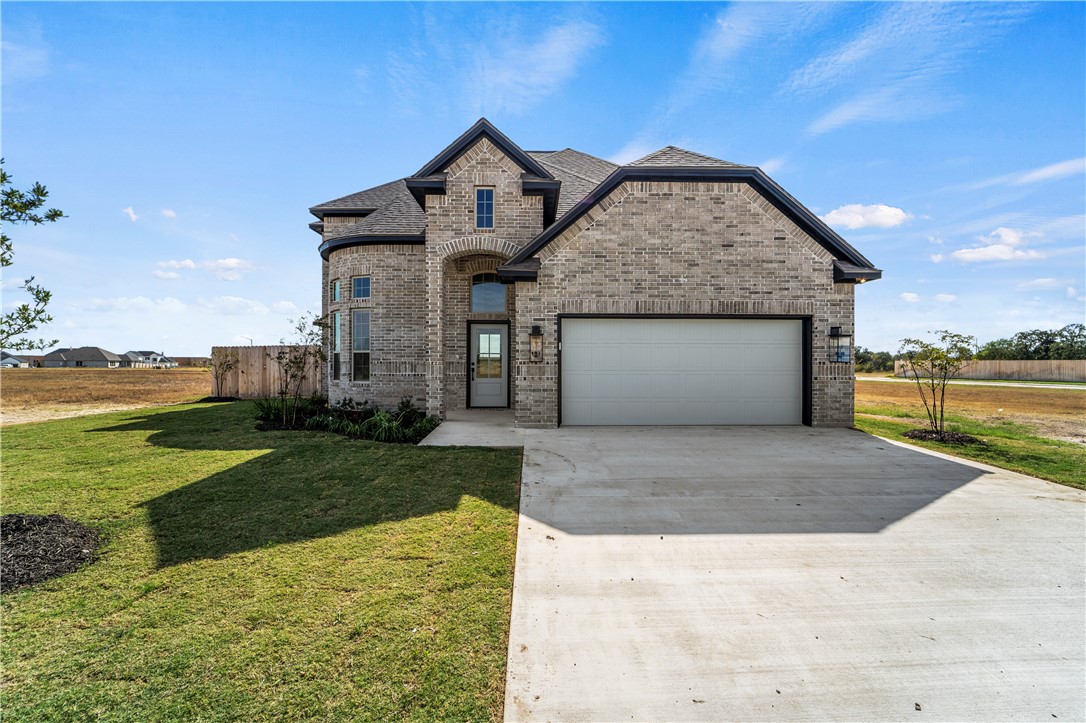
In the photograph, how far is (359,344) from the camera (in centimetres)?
1191

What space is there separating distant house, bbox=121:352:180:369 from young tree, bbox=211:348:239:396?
90724 millimetres

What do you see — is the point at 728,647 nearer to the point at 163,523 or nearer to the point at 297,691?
the point at 297,691

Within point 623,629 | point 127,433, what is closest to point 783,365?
point 623,629

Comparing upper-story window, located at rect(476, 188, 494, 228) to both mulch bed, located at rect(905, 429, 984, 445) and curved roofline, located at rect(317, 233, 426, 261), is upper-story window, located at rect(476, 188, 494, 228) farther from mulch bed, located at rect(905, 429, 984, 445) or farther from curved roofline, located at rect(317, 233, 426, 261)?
mulch bed, located at rect(905, 429, 984, 445)

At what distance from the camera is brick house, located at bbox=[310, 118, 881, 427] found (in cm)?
959

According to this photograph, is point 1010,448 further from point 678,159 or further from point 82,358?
point 82,358

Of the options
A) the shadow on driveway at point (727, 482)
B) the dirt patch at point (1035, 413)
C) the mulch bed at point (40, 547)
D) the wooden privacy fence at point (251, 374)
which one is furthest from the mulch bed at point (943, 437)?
the wooden privacy fence at point (251, 374)

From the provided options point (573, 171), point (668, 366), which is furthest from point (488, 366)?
point (573, 171)

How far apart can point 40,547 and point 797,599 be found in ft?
20.3

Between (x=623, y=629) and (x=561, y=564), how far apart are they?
2.92 ft

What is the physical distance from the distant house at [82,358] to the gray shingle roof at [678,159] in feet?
347

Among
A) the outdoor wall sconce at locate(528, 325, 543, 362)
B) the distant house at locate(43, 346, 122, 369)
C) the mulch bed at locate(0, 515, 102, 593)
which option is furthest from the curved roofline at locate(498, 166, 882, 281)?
the distant house at locate(43, 346, 122, 369)

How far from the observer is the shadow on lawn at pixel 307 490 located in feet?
13.9

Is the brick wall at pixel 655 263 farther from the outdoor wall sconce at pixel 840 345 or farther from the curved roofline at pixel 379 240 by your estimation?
the curved roofline at pixel 379 240
